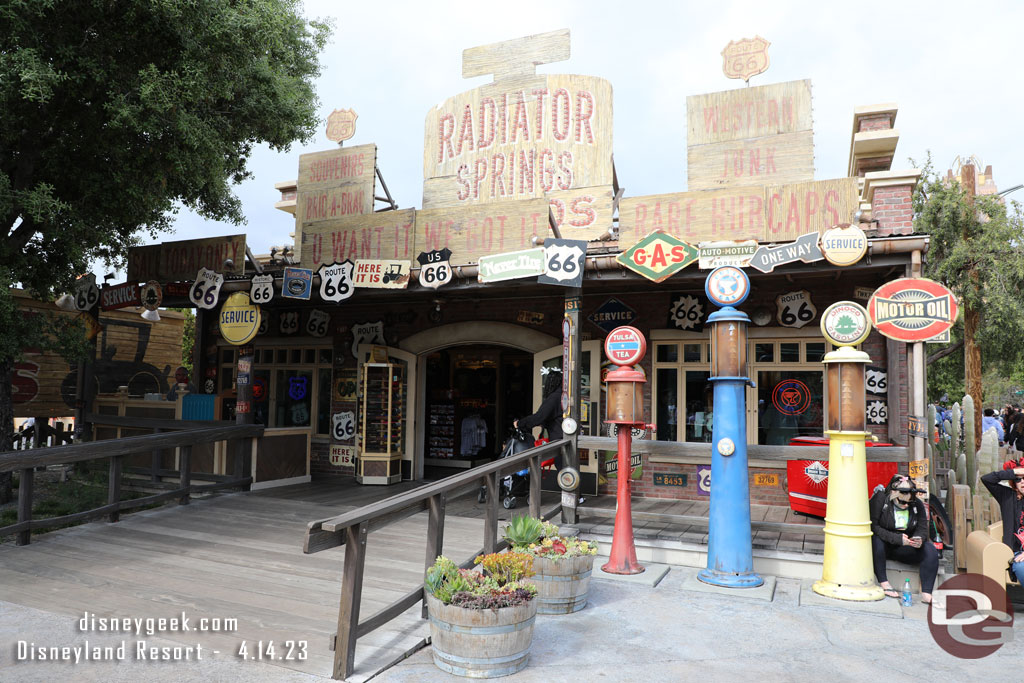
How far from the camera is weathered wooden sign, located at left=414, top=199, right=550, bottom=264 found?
7059 millimetres

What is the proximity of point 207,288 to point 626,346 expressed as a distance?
5801mm

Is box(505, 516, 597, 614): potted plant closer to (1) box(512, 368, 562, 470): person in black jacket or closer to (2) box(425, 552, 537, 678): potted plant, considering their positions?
(2) box(425, 552, 537, 678): potted plant

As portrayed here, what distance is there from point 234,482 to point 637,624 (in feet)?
19.4

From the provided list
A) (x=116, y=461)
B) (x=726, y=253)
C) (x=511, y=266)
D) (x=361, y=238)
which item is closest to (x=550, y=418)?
(x=511, y=266)

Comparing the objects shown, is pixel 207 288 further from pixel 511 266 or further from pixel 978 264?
pixel 978 264

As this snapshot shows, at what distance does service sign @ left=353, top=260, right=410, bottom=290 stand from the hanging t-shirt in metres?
5.07

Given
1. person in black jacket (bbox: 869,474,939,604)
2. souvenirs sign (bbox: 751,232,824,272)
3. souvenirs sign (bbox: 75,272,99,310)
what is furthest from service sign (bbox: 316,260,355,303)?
person in black jacket (bbox: 869,474,939,604)

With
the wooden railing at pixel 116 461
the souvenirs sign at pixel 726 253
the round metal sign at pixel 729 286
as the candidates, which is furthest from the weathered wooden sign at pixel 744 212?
the wooden railing at pixel 116 461

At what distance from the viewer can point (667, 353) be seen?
8.59m

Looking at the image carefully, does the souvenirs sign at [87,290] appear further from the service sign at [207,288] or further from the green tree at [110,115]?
the service sign at [207,288]

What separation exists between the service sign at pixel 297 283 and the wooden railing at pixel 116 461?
1911 mm

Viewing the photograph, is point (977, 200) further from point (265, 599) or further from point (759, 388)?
point (265, 599)

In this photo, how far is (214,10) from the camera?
6.88 meters

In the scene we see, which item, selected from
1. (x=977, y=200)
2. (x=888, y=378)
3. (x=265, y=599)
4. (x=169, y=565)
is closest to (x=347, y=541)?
(x=265, y=599)
